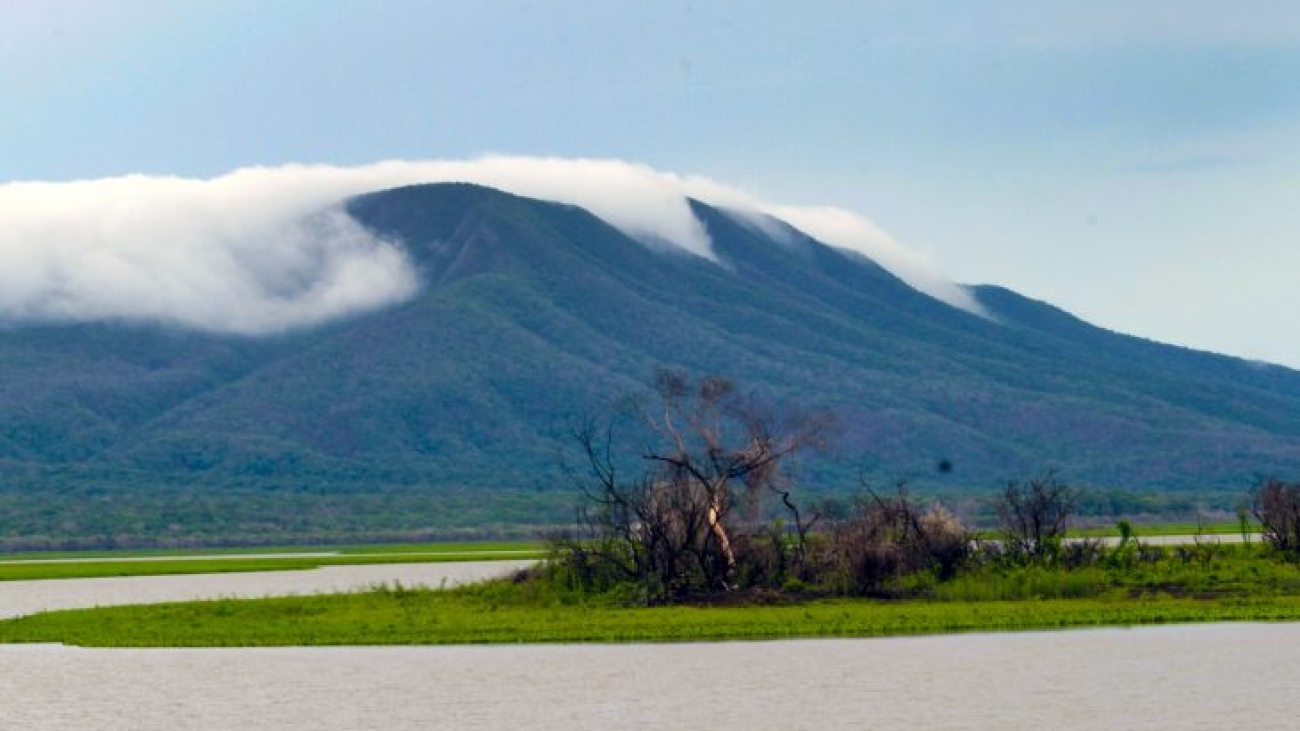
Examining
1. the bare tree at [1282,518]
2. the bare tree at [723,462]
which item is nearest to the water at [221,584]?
the bare tree at [723,462]

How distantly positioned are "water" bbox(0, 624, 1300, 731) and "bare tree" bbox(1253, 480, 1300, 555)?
17602mm

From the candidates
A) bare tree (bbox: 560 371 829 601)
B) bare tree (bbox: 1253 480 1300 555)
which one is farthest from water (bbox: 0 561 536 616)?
bare tree (bbox: 1253 480 1300 555)

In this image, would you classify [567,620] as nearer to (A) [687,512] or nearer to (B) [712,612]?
(B) [712,612]

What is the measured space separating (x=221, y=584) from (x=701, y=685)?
165 ft

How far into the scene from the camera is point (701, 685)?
132 ft

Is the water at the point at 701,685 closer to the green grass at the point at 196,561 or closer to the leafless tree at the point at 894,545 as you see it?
the leafless tree at the point at 894,545

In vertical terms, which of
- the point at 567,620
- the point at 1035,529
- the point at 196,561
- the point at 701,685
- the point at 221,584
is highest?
the point at 1035,529

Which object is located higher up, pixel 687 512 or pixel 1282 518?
pixel 687 512

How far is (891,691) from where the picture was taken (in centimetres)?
3822

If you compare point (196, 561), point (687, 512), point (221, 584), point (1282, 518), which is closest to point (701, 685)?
point (687, 512)

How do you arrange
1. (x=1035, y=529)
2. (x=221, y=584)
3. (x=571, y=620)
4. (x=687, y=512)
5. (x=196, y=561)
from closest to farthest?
(x=571, y=620) < (x=687, y=512) < (x=1035, y=529) < (x=221, y=584) < (x=196, y=561)

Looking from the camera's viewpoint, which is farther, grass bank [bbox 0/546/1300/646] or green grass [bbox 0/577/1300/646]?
grass bank [bbox 0/546/1300/646]

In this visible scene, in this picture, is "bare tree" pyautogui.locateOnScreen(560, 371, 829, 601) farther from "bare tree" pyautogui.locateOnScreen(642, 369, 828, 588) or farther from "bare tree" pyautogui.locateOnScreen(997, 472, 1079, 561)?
"bare tree" pyautogui.locateOnScreen(997, 472, 1079, 561)

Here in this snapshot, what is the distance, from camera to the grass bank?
51.2m
